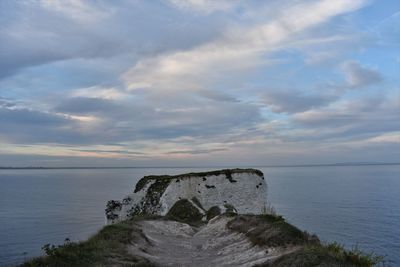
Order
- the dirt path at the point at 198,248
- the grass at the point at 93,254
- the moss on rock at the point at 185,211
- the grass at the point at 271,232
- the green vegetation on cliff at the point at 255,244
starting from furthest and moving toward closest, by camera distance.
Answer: the moss on rock at the point at 185,211 → the dirt path at the point at 198,248 → the grass at the point at 271,232 → the grass at the point at 93,254 → the green vegetation on cliff at the point at 255,244

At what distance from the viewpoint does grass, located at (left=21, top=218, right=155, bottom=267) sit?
1538 centimetres

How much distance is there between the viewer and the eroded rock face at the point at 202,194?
51906mm

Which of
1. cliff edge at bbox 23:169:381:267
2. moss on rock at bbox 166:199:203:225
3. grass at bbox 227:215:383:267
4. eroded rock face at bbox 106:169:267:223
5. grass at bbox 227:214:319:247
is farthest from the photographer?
eroded rock face at bbox 106:169:267:223

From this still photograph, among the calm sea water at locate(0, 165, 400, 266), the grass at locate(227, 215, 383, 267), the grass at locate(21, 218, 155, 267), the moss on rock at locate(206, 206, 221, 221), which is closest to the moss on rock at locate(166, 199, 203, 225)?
the moss on rock at locate(206, 206, 221, 221)

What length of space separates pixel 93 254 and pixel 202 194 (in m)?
35.5

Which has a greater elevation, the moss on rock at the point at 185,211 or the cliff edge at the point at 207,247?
the cliff edge at the point at 207,247

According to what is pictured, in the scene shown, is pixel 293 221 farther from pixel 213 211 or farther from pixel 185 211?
pixel 185 211

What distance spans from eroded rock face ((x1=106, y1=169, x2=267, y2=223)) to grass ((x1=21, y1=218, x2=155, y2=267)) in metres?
29.4

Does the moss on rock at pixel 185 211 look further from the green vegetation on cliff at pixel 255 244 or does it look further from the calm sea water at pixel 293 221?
the green vegetation on cliff at pixel 255 244

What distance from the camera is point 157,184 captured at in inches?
2165

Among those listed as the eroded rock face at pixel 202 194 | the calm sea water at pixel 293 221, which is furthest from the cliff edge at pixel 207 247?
the calm sea water at pixel 293 221

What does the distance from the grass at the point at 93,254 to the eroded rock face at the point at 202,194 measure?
2939cm

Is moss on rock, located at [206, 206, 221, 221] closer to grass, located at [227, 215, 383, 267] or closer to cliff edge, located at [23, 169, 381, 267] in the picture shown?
cliff edge, located at [23, 169, 381, 267]

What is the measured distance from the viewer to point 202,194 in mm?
52625
